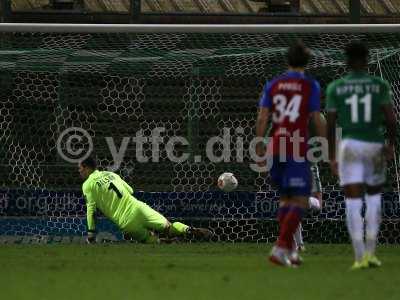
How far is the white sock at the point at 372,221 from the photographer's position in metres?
10.1

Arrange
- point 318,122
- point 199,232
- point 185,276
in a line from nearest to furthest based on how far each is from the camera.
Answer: point 185,276 < point 318,122 < point 199,232

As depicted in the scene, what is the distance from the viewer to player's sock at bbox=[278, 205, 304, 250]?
10.3 metres

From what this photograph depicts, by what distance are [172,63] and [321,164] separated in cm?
271

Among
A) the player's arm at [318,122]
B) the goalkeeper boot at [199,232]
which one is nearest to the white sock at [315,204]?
the goalkeeper boot at [199,232]

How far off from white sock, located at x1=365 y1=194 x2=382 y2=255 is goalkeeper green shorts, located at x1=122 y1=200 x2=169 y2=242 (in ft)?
22.0

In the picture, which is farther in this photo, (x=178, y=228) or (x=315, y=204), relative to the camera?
(x=178, y=228)

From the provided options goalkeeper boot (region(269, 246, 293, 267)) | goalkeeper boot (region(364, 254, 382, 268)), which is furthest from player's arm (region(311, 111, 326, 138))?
goalkeeper boot (region(364, 254, 382, 268))

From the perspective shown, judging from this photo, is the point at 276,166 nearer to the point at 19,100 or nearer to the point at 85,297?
the point at 85,297

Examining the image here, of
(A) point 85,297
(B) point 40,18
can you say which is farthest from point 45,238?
(A) point 85,297

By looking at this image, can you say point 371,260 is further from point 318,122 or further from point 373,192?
point 318,122

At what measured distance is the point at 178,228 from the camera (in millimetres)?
16672

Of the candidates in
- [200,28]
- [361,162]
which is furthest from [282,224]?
[200,28]

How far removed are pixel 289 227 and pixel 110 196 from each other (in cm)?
683

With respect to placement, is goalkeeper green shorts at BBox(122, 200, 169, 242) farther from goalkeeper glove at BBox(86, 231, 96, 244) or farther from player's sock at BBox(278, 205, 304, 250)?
player's sock at BBox(278, 205, 304, 250)
